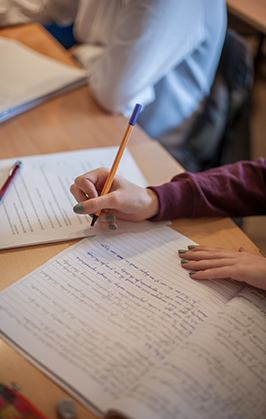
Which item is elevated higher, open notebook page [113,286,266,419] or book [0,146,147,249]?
book [0,146,147,249]

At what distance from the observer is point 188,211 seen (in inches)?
26.3

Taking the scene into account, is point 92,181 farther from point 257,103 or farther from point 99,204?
point 257,103

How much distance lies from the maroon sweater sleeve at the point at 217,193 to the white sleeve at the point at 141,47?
0.37 metres

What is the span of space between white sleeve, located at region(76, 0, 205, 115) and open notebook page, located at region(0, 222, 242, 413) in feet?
1.67

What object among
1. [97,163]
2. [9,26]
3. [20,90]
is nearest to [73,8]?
[9,26]

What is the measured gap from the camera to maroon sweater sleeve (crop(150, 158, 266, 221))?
2.16 feet

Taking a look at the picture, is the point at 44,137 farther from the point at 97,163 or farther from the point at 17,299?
the point at 17,299

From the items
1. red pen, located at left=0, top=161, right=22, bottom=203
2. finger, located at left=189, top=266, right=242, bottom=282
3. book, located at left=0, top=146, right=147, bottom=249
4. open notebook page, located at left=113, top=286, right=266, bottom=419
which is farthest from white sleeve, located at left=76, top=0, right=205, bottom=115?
open notebook page, located at left=113, top=286, right=266, bottom=419

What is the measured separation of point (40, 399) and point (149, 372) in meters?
0.14

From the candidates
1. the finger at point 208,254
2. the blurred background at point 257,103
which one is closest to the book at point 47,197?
the finger at point 208,254

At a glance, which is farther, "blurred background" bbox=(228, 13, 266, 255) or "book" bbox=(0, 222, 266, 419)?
"blurred background" bbox=(228, 13, 266, 255)

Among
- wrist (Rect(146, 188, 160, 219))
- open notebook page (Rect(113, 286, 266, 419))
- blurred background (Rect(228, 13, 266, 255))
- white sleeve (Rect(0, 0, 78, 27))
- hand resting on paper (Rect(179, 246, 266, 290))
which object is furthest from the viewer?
blurred background (Rect(228, 13, 266, 255))

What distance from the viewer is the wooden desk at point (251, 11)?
130 centimetres

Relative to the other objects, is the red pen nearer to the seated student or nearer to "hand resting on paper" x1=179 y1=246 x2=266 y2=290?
the seated student
